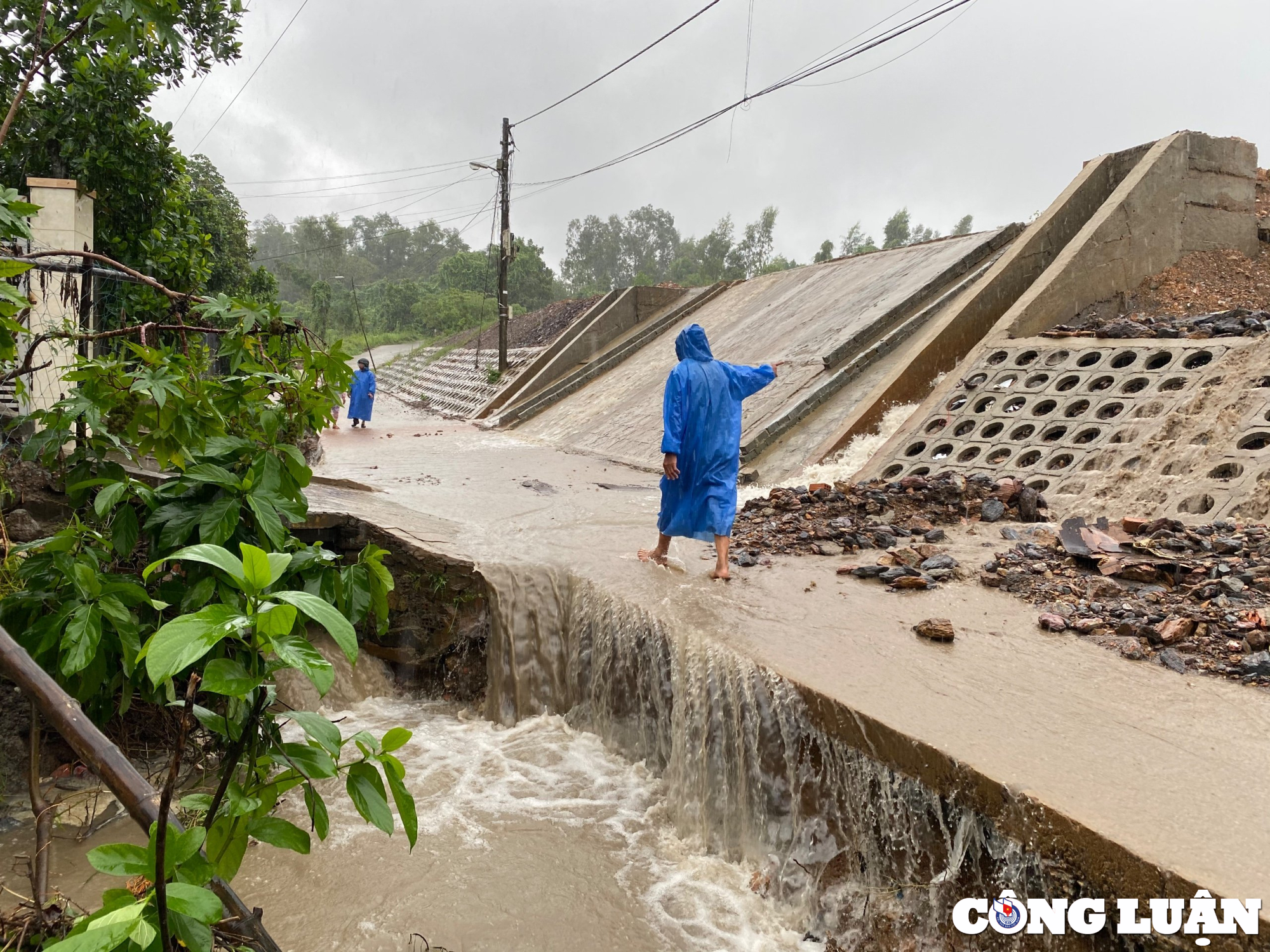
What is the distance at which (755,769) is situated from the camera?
3721 mm

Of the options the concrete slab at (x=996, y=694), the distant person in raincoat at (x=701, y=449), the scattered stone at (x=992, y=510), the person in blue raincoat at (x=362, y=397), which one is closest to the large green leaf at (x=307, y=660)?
the concrete slab at (x=996, y=694)

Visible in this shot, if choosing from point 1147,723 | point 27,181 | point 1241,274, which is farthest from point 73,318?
point 1241,274

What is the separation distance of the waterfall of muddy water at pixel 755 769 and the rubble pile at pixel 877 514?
1.44 metres

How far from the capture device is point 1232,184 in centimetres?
1007

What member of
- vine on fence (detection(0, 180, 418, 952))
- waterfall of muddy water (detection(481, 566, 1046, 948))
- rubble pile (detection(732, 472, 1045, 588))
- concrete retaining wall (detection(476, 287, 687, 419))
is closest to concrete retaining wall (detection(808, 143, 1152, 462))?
rubble pile (detection(732, 472, 1045, 588))

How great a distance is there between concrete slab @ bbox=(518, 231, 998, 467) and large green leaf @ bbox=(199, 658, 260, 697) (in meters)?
8.64

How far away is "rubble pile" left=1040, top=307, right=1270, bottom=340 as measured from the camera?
7590 mm

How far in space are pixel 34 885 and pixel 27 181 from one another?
7278 millimetres

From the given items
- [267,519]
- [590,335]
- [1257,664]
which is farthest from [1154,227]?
[590,335]

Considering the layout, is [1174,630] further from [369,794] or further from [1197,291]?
[1197,291]

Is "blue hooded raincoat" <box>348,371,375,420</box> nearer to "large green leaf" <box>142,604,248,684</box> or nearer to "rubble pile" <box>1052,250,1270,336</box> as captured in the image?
"rubble pile" <box>1052,250,1270,336</box>

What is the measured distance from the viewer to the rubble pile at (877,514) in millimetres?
6129

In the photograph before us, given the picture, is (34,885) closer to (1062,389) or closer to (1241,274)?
(1062,389)

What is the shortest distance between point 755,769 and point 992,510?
3758 mm
